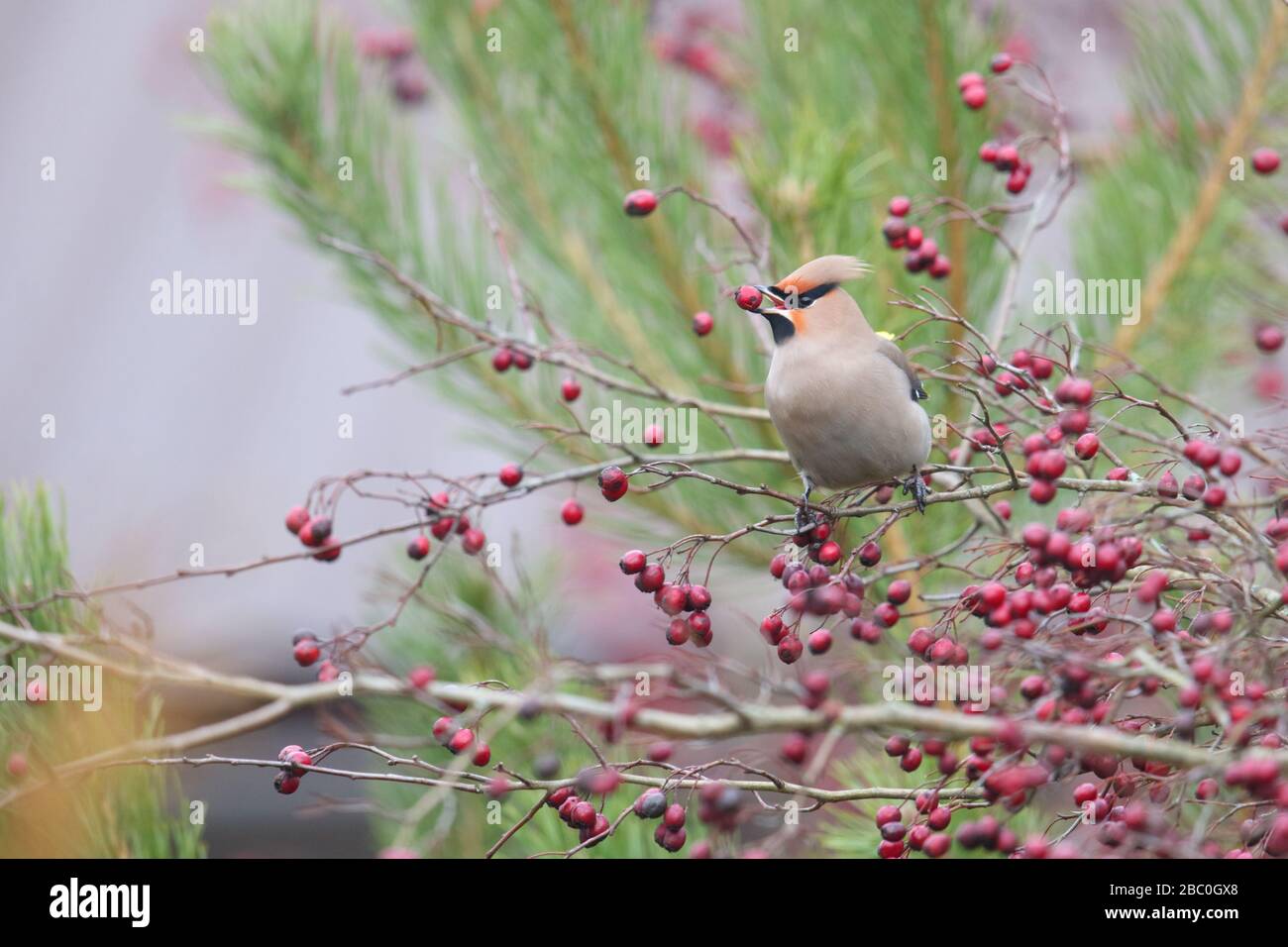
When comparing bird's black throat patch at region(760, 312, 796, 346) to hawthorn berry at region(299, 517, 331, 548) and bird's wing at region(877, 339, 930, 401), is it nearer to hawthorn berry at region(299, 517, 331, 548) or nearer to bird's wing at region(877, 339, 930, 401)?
bird's wing at region(877, 339, 930, 401)

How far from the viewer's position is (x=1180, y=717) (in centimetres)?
122

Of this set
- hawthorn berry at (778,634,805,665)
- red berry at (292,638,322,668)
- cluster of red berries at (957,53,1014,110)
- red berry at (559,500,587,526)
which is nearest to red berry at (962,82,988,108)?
cluster of red berries at (957,53,1014,110)

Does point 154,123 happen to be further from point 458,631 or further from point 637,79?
point 458,631

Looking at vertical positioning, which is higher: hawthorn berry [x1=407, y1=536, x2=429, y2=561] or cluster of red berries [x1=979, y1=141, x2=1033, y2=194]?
cluster of red berries [x1=979, y1=141, x2=1033, y2=194]

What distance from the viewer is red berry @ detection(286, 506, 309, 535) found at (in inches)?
76.8

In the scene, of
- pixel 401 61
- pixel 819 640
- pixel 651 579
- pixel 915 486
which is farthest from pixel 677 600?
pixel 401 61

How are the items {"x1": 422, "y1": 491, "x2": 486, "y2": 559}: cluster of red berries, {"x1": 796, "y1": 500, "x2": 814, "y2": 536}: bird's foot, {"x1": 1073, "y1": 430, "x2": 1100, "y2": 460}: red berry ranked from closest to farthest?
{"x1": 1073, "y1": 430, "x2": 1100, "y2": 460}: red berry → {"x1": 422, "y1": 491, "x2": 486, "y2": 559}: cluster of red berries → {"x1": 796, "y1": 500, "x2": 814, "y2": 536}: bird's foot

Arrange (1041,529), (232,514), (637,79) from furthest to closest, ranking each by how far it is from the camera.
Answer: (232,514) → (637,79) → (1041,529)

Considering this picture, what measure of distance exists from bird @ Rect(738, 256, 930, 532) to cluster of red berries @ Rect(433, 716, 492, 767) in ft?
2.22

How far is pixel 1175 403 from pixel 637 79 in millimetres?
1136

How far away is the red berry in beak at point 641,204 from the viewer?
79.4 inches

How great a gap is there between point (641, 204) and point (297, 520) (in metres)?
0.66

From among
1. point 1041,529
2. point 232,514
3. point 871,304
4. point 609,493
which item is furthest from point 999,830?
point 232,514

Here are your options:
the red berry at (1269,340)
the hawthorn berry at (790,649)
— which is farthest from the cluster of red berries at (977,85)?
the hawthorn berry at (790,649)
